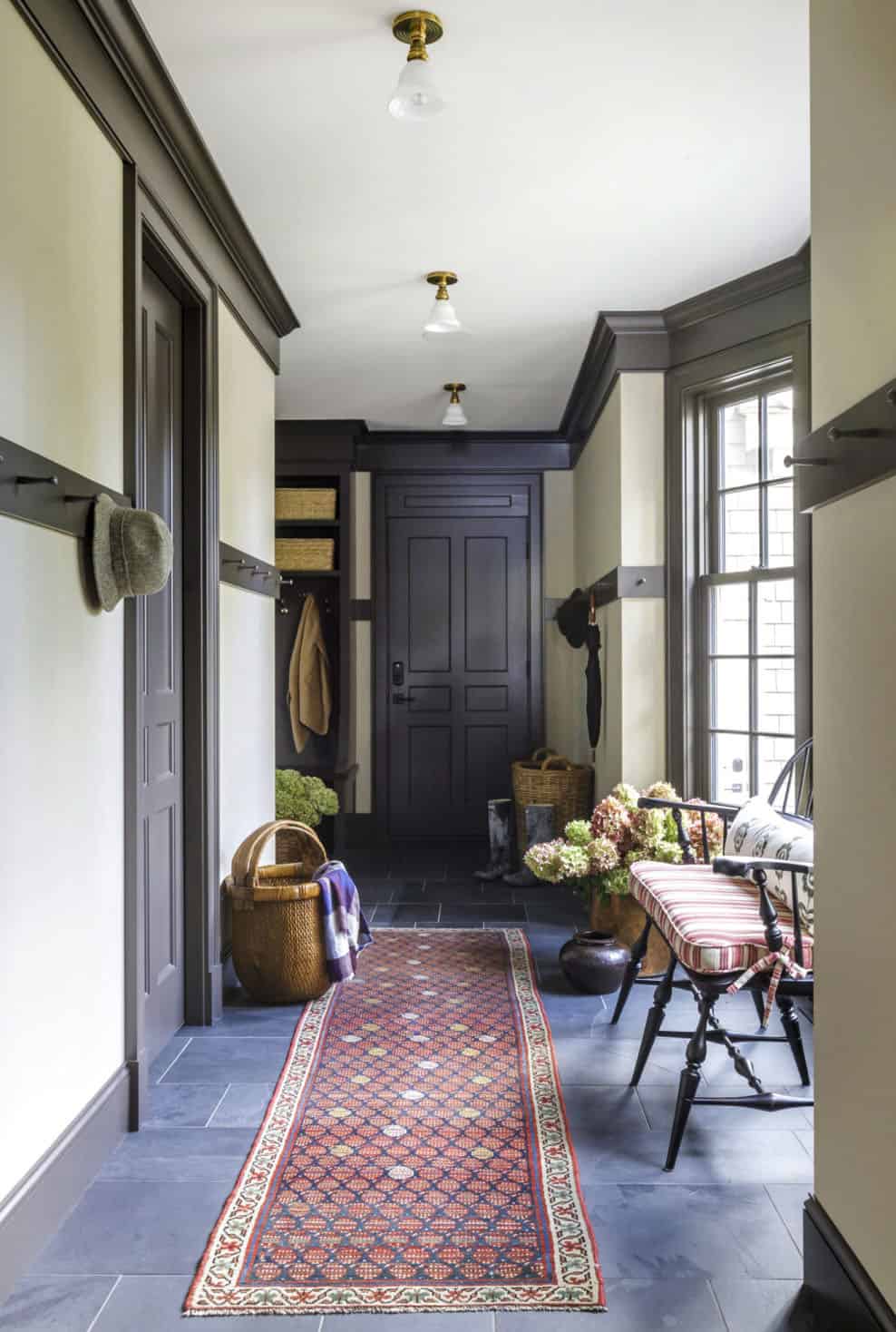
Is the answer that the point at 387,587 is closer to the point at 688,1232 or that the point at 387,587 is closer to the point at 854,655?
the point at 688,1232

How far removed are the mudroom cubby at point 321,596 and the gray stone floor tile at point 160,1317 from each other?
4.49 m

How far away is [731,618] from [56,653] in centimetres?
297

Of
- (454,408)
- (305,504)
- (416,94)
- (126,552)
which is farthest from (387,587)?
(416,94)

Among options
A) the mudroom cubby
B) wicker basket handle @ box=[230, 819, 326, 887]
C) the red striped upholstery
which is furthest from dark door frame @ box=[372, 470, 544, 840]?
the red striped upholstery

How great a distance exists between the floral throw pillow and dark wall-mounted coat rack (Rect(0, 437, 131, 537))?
1.88m

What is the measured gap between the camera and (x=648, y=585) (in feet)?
15.4

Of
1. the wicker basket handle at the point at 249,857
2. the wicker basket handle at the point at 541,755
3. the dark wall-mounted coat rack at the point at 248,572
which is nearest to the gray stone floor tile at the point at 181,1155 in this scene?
the wicker basket handle at the point at 249,857

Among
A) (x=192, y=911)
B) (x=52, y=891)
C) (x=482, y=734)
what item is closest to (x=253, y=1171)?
(x=52, y=891)

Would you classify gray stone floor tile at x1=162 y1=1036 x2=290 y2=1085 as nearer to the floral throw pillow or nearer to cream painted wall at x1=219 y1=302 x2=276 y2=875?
cream painted wall at x1=219 y1=302 x2=276 y2=875

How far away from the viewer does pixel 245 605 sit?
13.4 ft

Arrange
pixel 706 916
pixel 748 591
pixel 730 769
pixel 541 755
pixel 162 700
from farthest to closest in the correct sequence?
pixel 541 755
pixel 730 769
pixel 748 591
pixel 162 700
pixel 706 916

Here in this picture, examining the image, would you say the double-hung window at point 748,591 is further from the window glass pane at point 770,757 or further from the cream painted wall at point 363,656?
the cream painted wall at point 363,656

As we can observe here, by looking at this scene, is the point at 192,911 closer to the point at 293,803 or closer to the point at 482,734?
the point at 293,803

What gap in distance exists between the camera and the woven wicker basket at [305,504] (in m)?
6.66
